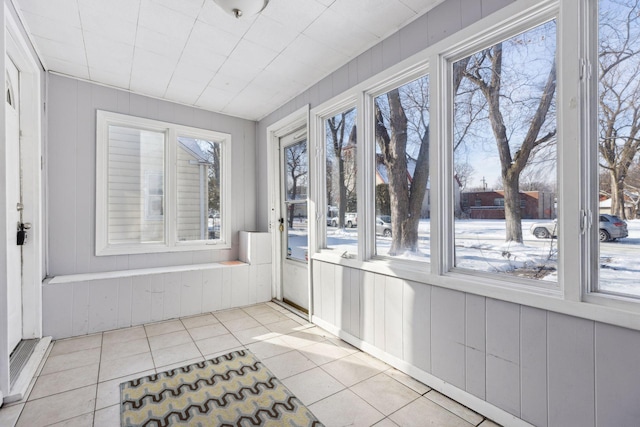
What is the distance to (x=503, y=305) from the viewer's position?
1.64 m

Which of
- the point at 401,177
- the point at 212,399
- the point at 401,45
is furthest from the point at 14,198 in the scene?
→ the point at 401,45

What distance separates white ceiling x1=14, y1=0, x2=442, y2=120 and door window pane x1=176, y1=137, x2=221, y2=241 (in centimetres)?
82

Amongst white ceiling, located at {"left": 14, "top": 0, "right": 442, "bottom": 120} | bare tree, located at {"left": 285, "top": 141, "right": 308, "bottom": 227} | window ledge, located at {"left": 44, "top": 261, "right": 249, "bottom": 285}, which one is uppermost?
white ceiling, located at {"left": 14, "top": 0, "right": 442, "bottom": 120}

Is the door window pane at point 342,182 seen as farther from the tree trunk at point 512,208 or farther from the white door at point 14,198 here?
the white door at point 14,198

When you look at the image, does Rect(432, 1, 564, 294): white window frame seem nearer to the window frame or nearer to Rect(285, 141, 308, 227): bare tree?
the window frame

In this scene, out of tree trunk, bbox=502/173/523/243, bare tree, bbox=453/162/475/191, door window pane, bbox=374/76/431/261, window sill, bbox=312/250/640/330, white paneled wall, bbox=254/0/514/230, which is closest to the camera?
window sill, bbox=312/250/640/330

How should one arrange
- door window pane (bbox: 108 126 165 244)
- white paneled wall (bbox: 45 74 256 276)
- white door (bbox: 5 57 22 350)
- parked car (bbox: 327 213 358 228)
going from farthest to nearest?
door window pane (bbox: 108 126 165 244) < white paneled wall (bbox: 45 74 256 276) < parked car (bbox: 327 213 358 228) < white door (bbox: 5 57 22 350)

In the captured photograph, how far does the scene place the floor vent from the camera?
2058mm

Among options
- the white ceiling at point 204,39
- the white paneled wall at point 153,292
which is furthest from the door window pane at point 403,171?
the white paneled wall at point 153,292

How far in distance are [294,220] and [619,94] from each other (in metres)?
3.00

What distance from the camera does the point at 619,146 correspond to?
1.35 metres

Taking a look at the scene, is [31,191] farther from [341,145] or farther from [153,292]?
[341,145]

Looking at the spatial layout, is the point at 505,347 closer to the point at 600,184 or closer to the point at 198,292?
the point at 600,184

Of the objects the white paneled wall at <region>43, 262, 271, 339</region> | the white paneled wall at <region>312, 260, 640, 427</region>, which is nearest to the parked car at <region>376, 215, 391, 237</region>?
the white paneled wall at <region>312, 260, 640, 427</region>
